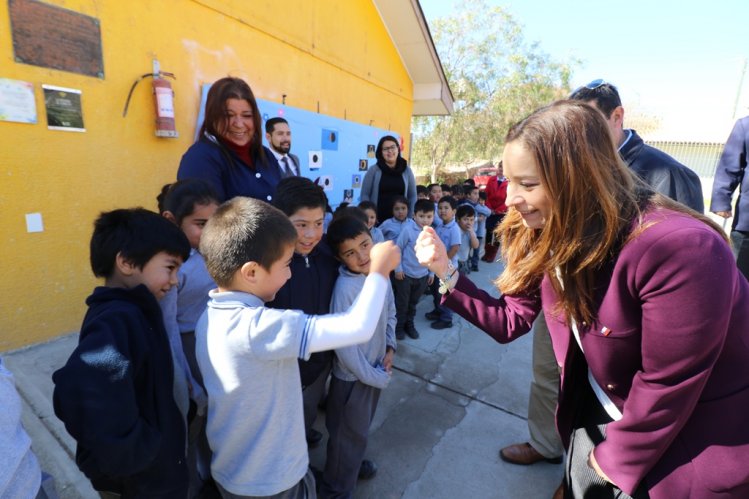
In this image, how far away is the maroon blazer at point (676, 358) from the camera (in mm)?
949

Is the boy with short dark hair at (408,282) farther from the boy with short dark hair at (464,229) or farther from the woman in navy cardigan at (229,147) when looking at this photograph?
the woman in navy cardigan at (229,147)

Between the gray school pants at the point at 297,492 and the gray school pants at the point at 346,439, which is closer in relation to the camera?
the gray school pants at the point at 297,492

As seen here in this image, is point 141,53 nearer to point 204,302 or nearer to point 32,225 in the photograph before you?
point 32,225

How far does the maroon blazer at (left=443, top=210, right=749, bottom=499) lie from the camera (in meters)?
0.95

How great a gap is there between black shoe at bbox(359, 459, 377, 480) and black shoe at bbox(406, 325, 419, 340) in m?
1.80

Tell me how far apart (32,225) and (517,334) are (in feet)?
11.3

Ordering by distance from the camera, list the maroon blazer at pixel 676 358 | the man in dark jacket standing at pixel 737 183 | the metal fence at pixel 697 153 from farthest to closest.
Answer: the metal fence at pixel 697 153
the man in dark jacket standing at pixel 737 183
the maroon blazer at pixel 676 358

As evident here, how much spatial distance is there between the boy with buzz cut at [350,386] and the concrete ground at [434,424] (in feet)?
0.85

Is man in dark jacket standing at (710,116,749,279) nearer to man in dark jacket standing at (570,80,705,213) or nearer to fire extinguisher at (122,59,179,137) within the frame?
man in dark jacket standing at (570,80,705,213)

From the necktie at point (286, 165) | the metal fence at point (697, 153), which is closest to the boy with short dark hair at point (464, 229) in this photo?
the necktie at point (286, 165)

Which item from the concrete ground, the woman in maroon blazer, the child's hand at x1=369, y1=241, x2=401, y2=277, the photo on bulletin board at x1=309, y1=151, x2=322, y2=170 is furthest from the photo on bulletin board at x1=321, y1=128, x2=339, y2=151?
the woman in maroon blazer

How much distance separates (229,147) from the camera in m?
2.28

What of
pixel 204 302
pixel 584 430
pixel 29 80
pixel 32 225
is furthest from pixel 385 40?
pixel 584 430

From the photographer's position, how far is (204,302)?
1.84 meters
